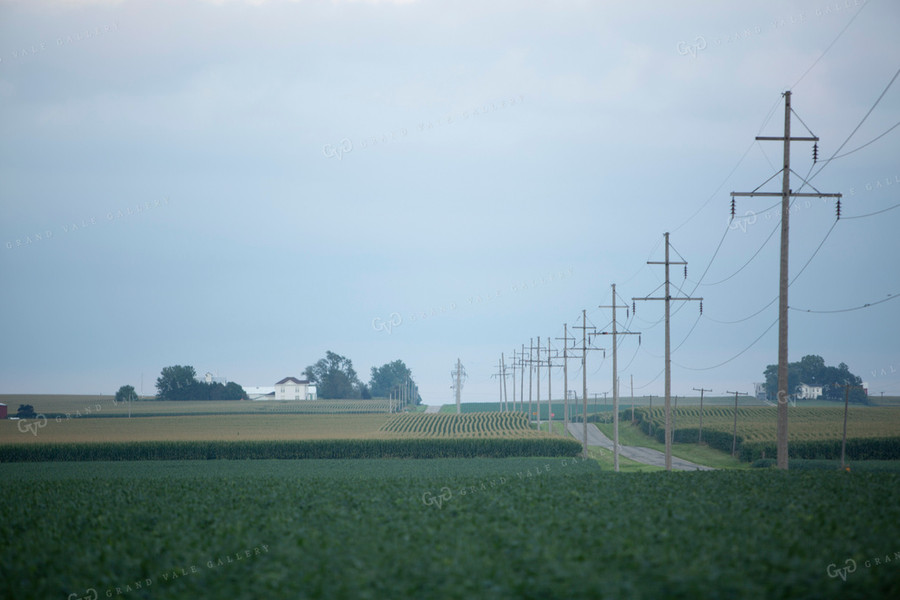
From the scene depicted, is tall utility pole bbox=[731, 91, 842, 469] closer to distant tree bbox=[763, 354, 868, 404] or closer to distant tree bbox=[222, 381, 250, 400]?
distant tree bbox=[222, 381, 250, 400]

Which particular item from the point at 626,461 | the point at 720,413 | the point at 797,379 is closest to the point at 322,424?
the point at 626,461

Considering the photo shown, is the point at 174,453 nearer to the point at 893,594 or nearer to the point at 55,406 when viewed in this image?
the point at 893,594

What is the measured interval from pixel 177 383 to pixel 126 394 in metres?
13.2

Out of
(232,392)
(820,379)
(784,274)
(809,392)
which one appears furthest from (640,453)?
(820,379)

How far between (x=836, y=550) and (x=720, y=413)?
101 metres

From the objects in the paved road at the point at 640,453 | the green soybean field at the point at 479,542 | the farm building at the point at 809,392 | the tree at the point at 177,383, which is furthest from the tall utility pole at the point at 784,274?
the farm building at the point at 809,392

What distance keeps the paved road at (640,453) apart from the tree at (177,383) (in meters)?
99.8

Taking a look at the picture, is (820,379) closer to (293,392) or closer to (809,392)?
(809,392)

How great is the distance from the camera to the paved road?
60.7 m

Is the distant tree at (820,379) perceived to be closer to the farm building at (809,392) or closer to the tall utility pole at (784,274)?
the farm building at (809,392)

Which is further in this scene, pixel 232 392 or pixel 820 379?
pixel 820 379

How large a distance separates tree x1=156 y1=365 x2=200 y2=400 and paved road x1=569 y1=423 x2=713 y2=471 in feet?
327

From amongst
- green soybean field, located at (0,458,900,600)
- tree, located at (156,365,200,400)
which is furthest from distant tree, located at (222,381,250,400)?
green soybean field, located at (0,458,900,600)

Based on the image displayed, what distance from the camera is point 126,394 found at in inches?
6806
